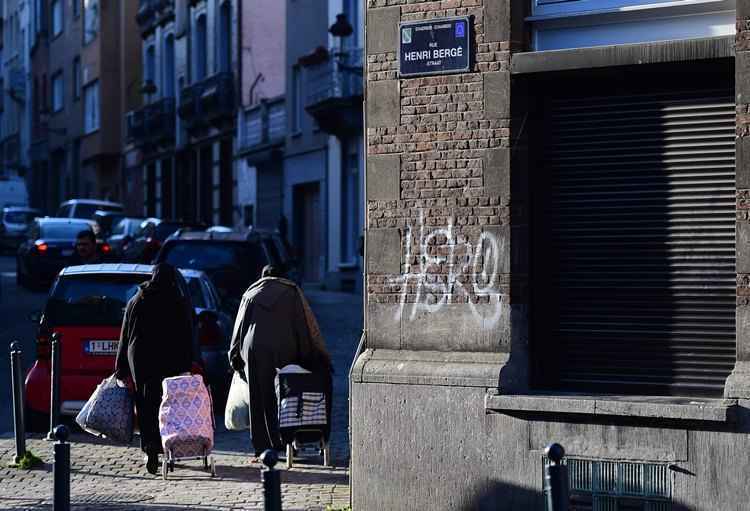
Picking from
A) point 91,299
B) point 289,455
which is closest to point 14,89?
point 91,299

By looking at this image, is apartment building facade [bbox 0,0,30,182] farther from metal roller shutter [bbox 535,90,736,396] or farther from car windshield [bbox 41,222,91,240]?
metal roller shutter [bbox 535,90,736,396]

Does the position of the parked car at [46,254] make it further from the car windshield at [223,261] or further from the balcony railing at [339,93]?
the car windshield at [223,261]

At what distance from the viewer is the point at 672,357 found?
378 inches

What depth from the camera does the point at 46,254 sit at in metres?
32.2

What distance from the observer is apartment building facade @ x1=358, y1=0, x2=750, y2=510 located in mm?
9359

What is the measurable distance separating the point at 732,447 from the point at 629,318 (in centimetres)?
124

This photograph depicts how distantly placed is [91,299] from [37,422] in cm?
120

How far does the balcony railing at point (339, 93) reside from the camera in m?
33.1

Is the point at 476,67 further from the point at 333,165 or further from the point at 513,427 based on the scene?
the point at 333,165

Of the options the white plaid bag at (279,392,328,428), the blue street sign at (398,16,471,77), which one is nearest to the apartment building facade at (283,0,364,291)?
the white plaid bag at (279,392,328,428)

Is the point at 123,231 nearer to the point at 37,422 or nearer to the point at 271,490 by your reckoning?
the point at 37,422

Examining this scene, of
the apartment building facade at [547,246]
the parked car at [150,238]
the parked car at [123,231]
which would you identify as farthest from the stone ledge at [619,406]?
the parked car at [123,231]

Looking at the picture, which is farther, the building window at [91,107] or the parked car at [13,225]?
the building window at [91,107]

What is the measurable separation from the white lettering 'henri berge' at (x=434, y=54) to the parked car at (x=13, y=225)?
4233 centimetres
